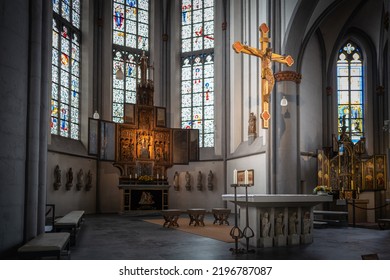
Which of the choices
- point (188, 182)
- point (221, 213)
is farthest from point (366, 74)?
point (221, 213)

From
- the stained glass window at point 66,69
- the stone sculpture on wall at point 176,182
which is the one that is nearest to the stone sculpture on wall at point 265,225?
the stained glass window at point 66,69

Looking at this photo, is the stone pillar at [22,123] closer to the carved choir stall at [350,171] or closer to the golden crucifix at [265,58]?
the golden crucifix at [265,58]

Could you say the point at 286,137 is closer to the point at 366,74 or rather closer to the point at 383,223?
the point at 383,223

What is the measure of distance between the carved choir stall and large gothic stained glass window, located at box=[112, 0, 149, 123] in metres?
12.2

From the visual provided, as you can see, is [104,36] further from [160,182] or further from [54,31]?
[160,182]

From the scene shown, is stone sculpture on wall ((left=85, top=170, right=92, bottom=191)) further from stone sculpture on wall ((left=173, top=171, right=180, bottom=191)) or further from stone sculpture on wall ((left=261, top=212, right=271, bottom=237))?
stone sculpture on wall ((left=261, top=212, right=271, bottom=237))

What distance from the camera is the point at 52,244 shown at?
6.53 metres

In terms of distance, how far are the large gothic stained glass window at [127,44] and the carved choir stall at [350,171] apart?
1221 centimetres

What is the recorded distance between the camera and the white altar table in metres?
9.30

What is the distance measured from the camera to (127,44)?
26594 millimetres

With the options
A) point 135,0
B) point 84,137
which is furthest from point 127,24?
point 84,137

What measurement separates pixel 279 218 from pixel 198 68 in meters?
18.3

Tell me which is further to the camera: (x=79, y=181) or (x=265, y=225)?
(x=79, y=181)

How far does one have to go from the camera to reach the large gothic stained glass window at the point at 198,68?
2623cm
